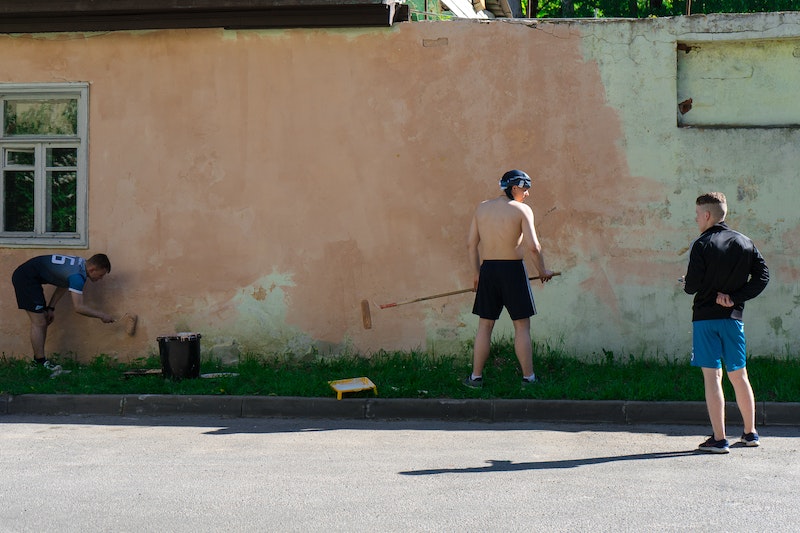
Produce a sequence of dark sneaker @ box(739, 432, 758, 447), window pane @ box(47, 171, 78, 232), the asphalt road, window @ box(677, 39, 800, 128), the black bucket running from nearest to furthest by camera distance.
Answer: the asphalt road < dark sneaker @ box(739, 432, 758, 447) < the black bucket < window @ box(677, 39, 800, 128) < window pane @ box(47, 171, 78, 232)

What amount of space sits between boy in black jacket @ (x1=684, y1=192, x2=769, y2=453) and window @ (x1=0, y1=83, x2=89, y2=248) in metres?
6.70

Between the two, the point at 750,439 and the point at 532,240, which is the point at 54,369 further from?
the point at 750,439

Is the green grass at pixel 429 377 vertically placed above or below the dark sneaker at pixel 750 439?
above

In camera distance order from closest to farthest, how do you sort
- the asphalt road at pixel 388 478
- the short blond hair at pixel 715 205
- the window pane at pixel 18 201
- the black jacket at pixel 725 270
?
the asphalt road at pixel 388 478 < the black jacket at pixel 725 270 < the short blond hair at pixel 715 205 < the window pane at pixel 18 201

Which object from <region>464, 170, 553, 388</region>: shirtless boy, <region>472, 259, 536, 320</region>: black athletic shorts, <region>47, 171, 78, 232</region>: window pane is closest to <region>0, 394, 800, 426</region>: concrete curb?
<region>464, 170, 553, 388</region>: shirtless boy

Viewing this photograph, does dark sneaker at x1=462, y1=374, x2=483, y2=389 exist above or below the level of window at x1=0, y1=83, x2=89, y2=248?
below

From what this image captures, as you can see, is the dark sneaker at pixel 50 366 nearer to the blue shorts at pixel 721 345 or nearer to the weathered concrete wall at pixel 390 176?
the weathered concrete wall at pixel 390 176

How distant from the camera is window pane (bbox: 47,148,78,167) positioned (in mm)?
10773

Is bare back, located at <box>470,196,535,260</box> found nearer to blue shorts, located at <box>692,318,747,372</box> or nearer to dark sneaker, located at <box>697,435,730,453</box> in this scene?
blue shorts, located at <box>692,318,747,372</box>

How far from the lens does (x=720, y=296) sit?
21.5 ft

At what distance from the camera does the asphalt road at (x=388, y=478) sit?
4934 millimetres

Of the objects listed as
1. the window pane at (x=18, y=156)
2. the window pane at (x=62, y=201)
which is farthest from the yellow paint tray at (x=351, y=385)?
the window pane at (x=18, y=156)

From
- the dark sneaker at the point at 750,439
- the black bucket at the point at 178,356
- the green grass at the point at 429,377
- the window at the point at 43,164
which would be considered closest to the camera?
the dark sneaker at the point at 750,439

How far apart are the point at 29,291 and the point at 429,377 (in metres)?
4.18
